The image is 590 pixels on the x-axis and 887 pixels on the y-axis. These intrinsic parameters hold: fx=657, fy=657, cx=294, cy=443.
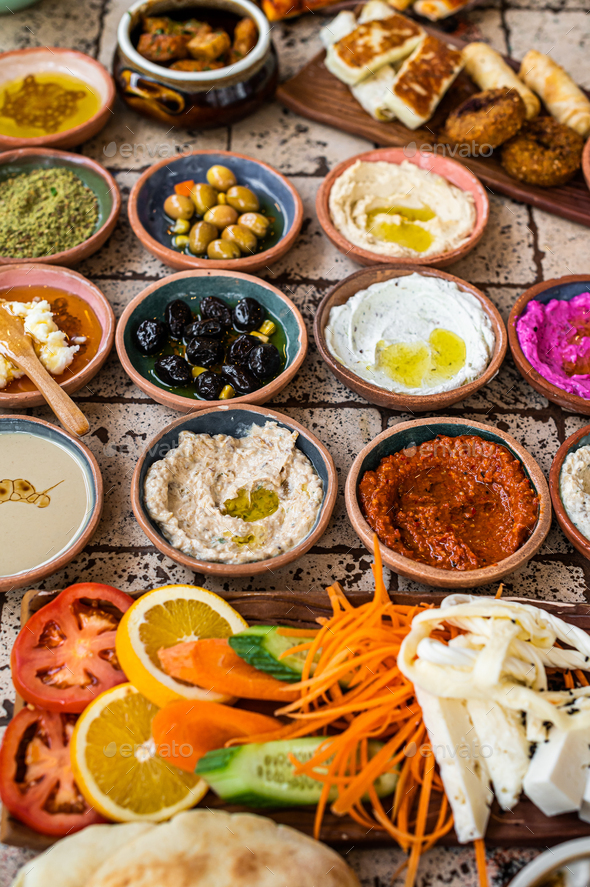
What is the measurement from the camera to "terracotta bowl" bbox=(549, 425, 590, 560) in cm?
290

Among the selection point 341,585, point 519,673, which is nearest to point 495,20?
point 341,585

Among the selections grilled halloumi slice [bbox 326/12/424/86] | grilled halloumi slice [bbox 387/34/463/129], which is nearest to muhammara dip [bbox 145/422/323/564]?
grilled halloumi slice [bbox 387/34/463/129]

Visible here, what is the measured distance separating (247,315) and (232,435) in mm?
694

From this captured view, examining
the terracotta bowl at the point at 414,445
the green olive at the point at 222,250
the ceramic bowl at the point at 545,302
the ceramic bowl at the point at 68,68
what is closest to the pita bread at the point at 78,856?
the terracotta bowl at the point at 414,445

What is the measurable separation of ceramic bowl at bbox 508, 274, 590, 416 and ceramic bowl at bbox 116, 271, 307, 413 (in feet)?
3.66

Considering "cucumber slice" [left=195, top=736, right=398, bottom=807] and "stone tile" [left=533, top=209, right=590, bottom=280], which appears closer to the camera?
"cucumber slice" [left=195, top=736, right=398, bottom=807]

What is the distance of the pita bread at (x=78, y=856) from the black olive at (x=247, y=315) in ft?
7.63

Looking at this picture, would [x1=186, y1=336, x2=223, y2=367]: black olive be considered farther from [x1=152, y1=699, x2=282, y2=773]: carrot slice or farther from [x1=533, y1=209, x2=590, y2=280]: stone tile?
[x1=533, y1=209, x2=590, y2=280]: stone tile

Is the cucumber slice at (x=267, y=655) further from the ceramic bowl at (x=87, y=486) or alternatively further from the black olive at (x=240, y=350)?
the black olive at (x=240, y=350)

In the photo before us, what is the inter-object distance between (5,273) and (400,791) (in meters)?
3.12

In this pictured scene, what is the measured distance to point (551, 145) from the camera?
4.14 meters

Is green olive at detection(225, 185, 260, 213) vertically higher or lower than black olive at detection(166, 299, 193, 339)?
higher

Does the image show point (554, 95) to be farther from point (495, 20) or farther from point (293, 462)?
point (293, 462)

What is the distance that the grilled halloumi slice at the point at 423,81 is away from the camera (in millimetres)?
4203
